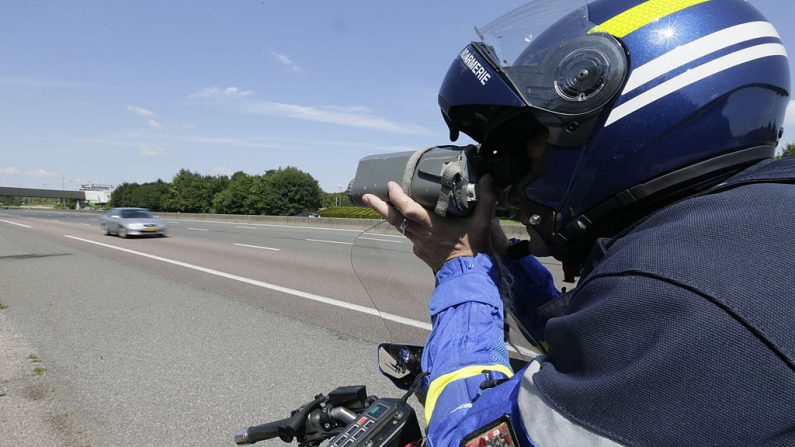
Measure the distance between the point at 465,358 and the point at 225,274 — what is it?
30.2ft

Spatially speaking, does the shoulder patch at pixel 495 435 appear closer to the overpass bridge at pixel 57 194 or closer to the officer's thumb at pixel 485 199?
the officer's thumb at pixel 485 199

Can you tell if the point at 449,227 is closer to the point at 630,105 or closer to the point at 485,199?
the point at 485,199

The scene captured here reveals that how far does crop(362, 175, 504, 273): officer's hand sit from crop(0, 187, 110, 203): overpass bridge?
112 metres

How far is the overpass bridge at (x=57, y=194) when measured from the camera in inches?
3987

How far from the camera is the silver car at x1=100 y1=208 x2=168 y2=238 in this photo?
19375mm

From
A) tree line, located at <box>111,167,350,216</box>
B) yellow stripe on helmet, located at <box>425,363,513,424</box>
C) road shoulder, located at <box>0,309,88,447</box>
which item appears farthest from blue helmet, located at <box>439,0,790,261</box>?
tree line, located at <box>111,167,350,216</box>

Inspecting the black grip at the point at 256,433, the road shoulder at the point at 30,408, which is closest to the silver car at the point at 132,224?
the road shoulder at the point at 30,408

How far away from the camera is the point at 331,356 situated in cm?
448

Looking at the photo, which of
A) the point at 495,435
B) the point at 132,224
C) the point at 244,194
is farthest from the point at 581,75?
the point at 244,194

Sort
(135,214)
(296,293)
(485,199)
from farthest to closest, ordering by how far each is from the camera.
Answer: (135,214)
(296,293)
(485,199)

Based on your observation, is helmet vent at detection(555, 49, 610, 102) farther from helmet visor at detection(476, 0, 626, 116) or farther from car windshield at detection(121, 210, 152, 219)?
car windshield at detection(121, 210, 152, 219)

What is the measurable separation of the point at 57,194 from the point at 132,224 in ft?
380

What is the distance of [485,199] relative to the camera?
1.27 meters

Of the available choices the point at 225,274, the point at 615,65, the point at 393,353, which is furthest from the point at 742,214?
the point at 225,274
